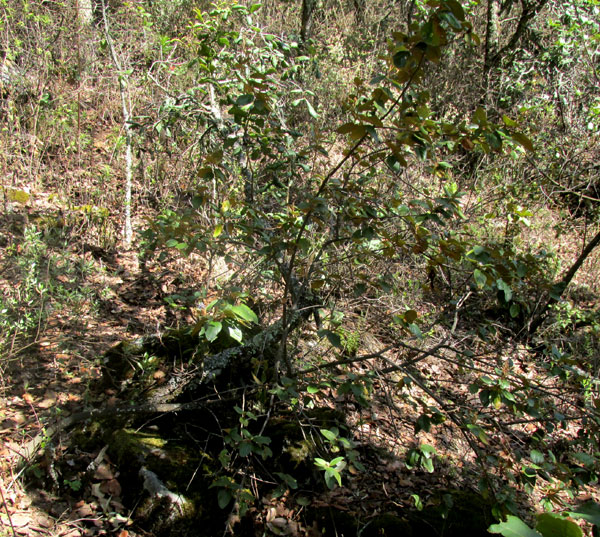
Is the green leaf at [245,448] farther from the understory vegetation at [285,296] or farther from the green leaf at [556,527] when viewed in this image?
the green leaf at [556,527]

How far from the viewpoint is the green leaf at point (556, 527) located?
2.45ft

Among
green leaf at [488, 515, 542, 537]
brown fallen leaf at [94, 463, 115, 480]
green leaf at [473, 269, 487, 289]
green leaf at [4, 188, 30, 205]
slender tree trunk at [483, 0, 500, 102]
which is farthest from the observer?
slender tree trunk at [483, 0, 500, 102]

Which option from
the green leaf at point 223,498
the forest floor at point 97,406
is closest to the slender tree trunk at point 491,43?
the forest floor at point 97,406

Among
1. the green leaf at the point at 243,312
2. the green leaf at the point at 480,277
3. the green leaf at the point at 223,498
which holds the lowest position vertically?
the green leaf at the point at 223,498

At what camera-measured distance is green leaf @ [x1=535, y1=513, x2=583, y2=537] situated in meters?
0.75

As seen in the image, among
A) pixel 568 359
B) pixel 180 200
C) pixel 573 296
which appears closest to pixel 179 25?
pixel 180 200

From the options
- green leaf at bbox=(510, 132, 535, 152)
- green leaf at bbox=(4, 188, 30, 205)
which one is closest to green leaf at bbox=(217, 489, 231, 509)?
green leaf at bbox=(510, 132, 535, 152)

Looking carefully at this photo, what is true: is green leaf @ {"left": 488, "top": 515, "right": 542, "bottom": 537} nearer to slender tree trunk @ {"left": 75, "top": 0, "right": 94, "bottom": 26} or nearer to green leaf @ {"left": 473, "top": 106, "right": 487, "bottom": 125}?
green leaf @ {"left": 473, "top": 106, "right": 487, "bottom": 125}

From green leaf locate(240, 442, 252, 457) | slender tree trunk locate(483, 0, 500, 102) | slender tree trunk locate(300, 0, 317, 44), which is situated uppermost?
slender tree trunk locate(483, 0, 500, 102)

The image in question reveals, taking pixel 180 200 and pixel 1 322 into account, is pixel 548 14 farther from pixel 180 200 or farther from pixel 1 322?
pixel 1 322

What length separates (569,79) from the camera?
673 cm

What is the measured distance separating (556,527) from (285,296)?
194 centimetres

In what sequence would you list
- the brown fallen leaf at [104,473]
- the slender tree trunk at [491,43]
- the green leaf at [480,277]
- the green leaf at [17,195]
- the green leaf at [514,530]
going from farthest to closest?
the slender tree trunk at [491,43], the green leaf at [17,195], the brown fallen leaf at [104,473], the green leaf at [480,277], the green leaf at [514,530]

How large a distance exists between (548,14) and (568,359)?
7472mm
